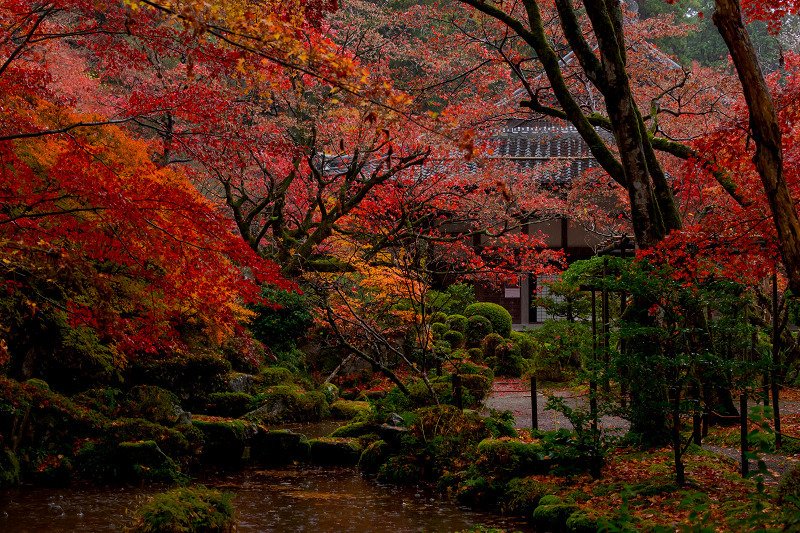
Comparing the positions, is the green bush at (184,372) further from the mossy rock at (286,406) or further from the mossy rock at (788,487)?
the mossy rock at (788,487)

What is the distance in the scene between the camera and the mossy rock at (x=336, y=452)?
10.3m

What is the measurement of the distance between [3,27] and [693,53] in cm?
2778

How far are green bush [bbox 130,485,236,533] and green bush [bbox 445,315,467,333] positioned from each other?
39.8ft

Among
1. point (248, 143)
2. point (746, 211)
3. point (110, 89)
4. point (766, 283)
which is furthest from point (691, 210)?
point (110, 89)

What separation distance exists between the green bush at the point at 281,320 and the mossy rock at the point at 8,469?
321 inches

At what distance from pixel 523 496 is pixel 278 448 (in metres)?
4.87

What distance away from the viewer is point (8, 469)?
7934 millimetres

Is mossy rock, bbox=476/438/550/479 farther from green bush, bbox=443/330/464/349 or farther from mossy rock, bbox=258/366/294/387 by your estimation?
green bush, bbox=443/330/464/349

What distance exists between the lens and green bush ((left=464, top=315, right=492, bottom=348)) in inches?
706

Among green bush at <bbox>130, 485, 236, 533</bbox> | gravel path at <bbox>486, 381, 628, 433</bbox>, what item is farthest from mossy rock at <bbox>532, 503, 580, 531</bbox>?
green bush at <bbox>130, 485, 236, 533</bbox>

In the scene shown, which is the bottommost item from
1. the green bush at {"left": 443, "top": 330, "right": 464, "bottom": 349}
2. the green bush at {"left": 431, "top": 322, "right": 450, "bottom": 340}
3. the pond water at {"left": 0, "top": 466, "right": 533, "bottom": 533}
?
the pond water at {"left": 0, "top": 466, "right": 533, "bottom": 533}

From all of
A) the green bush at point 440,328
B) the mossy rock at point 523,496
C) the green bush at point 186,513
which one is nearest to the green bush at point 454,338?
the green bush at point 440,328

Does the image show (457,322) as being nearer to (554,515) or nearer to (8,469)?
(554,515)

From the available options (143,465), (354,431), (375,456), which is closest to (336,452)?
(354,431)
